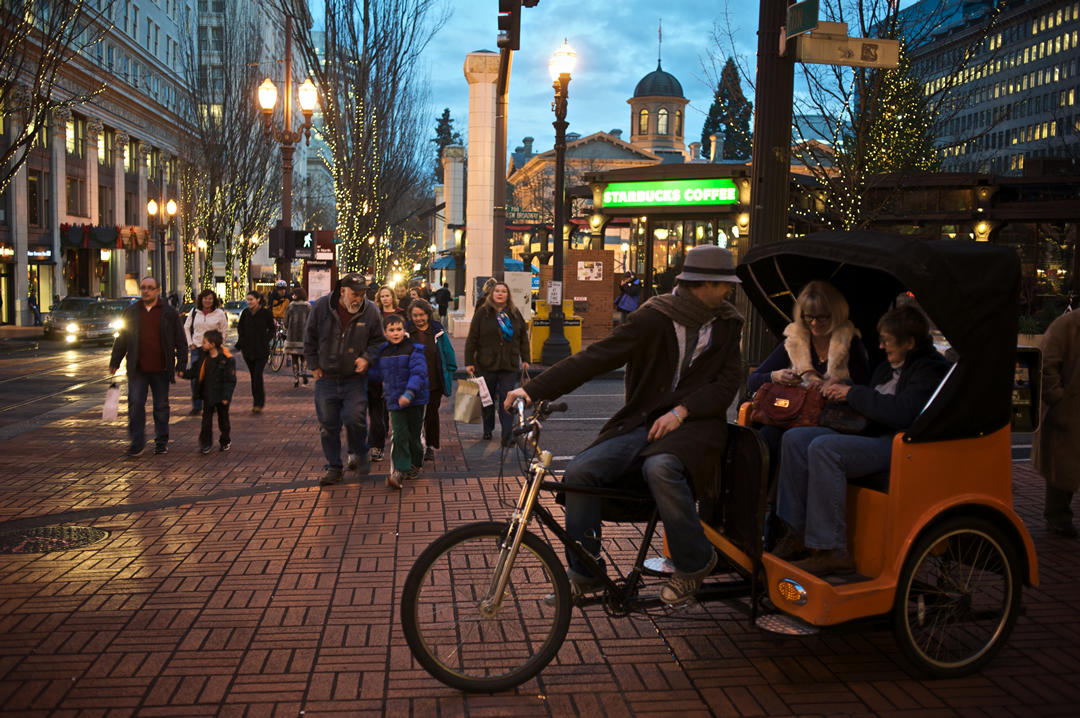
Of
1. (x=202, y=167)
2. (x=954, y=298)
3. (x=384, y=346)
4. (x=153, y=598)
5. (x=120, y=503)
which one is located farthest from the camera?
(x=202, y=167)

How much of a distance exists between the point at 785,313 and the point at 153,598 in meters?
4.02

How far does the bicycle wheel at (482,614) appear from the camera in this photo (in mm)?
4016

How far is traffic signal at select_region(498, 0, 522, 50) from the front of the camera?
1208 cm

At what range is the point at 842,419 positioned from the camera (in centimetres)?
457

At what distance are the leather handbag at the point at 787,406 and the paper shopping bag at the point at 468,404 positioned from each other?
3089mm

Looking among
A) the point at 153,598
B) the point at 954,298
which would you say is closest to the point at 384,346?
the point at 153,598

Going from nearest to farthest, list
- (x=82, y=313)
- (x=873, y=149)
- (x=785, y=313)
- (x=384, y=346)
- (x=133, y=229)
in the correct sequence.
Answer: (x=785, y=313) < (x=384, y=346) < (x=873, y=149) < (x=82, y=313) < (x=133, y=229)

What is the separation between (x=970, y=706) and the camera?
4109 millimetres

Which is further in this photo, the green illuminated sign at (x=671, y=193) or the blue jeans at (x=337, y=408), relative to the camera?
the green illuminated sign at (x=671, y=193)

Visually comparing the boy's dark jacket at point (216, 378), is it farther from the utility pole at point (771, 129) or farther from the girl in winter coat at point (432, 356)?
the utility pole at point (771, 129)

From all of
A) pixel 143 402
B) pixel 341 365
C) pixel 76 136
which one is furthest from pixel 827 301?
pixel 76 136

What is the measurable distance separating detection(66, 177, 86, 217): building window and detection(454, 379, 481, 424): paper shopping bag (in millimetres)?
43864

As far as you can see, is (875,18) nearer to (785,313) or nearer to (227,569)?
(785,313)

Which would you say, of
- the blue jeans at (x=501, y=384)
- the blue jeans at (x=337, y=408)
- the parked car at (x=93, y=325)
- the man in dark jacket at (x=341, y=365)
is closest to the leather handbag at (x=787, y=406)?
the man in dark jacket at (x=341, y=365)
